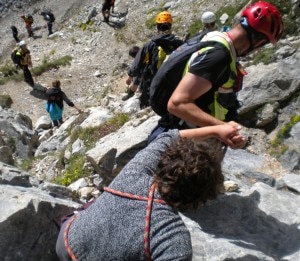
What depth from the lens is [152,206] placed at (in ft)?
10.3

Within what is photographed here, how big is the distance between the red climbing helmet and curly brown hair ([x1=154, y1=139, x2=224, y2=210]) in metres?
1.32

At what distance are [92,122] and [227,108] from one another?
7915mm

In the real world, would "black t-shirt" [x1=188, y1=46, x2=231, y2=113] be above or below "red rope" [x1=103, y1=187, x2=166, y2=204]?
above

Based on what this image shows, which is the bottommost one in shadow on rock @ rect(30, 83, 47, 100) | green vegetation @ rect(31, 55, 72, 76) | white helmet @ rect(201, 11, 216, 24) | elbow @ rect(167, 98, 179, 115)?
shadow on rock @ rect(30, 83, 47, 100)

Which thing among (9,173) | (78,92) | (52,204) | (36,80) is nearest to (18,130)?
(78,92)

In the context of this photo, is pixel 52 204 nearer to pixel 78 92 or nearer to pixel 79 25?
pixel 78 92

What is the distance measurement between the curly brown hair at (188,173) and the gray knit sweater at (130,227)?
94mm

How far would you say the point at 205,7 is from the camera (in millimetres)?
22406

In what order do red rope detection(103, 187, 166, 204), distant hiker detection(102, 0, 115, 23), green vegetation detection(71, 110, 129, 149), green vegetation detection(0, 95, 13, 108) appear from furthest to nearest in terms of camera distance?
distant hiker detection(102, 0, 115, 23)
green vegetation detection(0, 95, 13, 108)
green vegetation detection(71, 110, 129, 149)
red rope detection(103, 187, 166, 204)

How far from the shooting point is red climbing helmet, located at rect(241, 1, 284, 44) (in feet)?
13.2

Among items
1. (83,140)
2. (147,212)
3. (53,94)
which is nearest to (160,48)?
(83,140)

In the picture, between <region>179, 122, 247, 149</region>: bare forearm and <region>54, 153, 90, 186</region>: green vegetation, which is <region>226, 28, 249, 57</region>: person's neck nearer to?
<region>179, 122, 247, 149</region>: bare forearm

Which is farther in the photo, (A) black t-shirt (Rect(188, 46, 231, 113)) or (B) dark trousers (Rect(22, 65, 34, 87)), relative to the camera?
(B) dark trousers (Rect(22, 65, 34, 87))

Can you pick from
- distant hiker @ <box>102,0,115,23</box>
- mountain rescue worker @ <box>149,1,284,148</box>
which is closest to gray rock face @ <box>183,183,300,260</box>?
mountain rescue worker @ <box>149,1,284,148</box>
